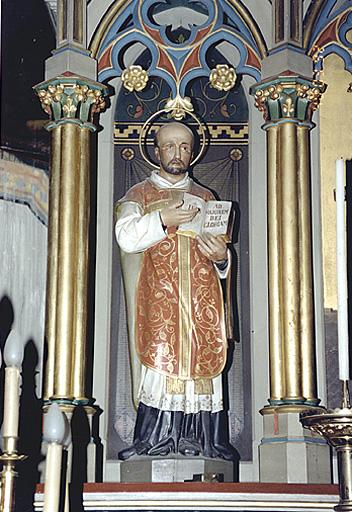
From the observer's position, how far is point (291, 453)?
4488 millimetres

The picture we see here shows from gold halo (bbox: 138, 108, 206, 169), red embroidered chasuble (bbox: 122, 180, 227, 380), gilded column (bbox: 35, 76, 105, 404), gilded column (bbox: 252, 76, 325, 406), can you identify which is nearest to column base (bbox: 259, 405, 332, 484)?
gilded column (bbox: 252, 76, 325, 406)

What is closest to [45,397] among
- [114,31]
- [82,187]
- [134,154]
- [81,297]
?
[81,297]

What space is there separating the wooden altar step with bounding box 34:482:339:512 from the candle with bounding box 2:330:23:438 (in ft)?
5.56

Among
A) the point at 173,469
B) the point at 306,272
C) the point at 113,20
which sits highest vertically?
the point at 113,20

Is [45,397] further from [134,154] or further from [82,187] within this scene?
[134,154]

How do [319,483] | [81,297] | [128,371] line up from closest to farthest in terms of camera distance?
[319,483] < [81,297] < [128,371]

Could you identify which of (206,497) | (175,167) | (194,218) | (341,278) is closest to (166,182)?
(175,167)

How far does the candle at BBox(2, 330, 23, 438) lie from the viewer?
88.0 inches

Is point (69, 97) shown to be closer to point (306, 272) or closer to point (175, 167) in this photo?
point (175, 167)

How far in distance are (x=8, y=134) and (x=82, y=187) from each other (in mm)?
417

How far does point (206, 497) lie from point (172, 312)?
100 centimetres

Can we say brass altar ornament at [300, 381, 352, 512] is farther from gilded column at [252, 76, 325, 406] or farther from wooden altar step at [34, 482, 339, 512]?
gilded column at [252, 76, 325, 406]

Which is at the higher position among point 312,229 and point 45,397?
point 312,229

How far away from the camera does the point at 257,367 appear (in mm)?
4980
